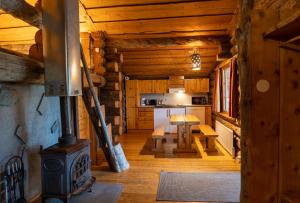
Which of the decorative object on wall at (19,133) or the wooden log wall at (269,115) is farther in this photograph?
the decorative object on wall at (19,133)

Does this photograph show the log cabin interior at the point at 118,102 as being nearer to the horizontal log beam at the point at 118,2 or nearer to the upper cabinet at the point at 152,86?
the horizontal log beam at the point at 118,2

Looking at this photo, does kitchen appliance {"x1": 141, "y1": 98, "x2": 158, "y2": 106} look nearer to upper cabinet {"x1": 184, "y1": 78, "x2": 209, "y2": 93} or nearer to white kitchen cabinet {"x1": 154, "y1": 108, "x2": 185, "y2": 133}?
white kitchen cabinet {"x1": 154, "y1": 108, "x2": 185, "y2": 133}

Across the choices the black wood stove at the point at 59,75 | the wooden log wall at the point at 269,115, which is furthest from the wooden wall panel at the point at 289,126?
the black wood stove at the point at 59,75

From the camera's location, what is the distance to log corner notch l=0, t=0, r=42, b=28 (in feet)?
7.73

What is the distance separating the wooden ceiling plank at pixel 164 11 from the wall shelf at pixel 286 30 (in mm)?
2371

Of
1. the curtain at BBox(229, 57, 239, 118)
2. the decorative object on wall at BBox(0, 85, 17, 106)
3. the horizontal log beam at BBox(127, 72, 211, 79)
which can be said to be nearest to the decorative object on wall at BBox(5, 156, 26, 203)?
the decorative object on wall at BBox(0, 85, 17, 106)

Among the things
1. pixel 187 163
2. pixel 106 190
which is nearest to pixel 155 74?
pixel 187 163

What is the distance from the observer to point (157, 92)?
315 inches

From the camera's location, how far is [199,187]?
3.14 m

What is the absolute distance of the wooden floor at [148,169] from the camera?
2.99m

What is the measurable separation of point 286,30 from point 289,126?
2.40ft

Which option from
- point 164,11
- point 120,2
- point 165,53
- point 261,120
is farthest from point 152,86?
point 261,120

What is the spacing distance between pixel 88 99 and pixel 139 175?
148 centimetres

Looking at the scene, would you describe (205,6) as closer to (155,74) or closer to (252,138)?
(252,138)
